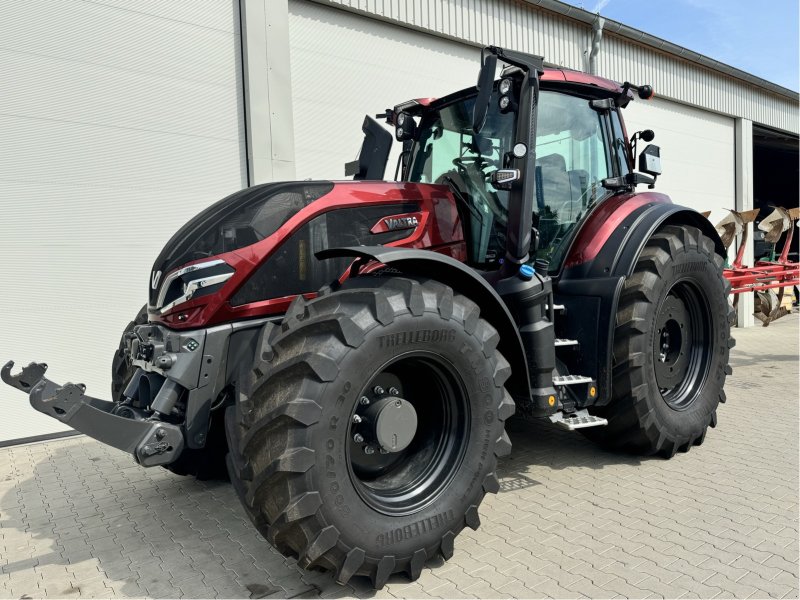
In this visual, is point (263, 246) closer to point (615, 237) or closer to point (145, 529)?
point (145, 529)

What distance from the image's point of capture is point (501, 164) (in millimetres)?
3744

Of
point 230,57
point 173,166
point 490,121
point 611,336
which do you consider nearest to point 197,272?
point 490,121

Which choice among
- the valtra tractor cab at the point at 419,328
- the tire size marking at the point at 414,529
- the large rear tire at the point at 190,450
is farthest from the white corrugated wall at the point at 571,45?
the tire size marking at the point at 414,529

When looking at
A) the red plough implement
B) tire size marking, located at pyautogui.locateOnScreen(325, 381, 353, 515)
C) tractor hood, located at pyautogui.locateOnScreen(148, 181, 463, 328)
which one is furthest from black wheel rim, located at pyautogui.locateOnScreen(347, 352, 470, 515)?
the red plough implement

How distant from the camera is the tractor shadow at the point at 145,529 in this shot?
9.05 feet

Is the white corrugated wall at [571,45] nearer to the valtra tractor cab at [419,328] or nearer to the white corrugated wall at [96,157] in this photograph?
the white corrugated wall at [96,157]

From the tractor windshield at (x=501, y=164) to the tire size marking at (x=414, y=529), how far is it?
1.58 m

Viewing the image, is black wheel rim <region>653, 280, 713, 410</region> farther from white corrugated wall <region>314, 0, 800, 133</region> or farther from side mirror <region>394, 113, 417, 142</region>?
white corrugated wall <region>314, 0, 800, 133</region>

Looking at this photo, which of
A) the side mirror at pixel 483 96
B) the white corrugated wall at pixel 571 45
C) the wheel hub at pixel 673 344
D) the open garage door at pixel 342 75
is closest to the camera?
the side mirror at pixel 483 96

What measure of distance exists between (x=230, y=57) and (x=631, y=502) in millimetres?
5506

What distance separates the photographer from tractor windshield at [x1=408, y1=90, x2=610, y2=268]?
12.3 feet

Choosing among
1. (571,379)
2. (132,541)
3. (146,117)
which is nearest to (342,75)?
(146,117)

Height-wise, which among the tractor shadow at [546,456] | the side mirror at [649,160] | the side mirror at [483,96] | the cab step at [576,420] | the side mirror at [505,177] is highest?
the side mirror at [483,96]

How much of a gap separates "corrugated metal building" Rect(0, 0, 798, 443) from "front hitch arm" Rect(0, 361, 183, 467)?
3198mm
